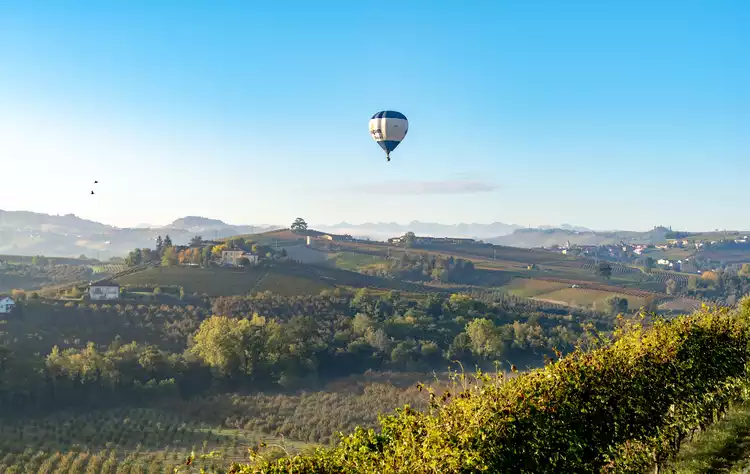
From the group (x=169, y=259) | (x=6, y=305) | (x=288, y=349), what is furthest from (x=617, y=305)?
(x=6, y=305)

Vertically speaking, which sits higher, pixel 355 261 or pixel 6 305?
pixel 355 261

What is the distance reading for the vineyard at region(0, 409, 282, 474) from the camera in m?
37.0

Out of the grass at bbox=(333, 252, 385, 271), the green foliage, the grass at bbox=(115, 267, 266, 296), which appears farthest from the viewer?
the grass at bbox=(333, 252, 385, 271)

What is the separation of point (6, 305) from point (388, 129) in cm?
6837

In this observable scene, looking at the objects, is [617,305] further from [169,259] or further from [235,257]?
[169,259]

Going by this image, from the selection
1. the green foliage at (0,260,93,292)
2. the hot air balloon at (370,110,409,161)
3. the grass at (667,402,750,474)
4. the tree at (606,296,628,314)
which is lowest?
the tree at (606,296,628,314)

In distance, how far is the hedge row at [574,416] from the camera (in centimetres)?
967

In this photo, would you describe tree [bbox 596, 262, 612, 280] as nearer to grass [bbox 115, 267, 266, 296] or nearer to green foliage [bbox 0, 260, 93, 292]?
grass [bbox 115, 267, 266, 296]

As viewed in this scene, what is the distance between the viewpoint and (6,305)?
8206 cm

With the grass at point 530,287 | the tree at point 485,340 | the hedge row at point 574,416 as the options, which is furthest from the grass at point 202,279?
the hedge row at point 574,416

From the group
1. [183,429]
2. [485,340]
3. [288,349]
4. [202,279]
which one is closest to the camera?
[183,429]

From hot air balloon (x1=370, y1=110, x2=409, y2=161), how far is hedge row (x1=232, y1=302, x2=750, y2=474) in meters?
46.7

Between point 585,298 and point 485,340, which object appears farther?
point 585,298

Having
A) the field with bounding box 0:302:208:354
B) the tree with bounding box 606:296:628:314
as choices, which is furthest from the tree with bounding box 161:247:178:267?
the tree with bounding box 606:296:628:314
